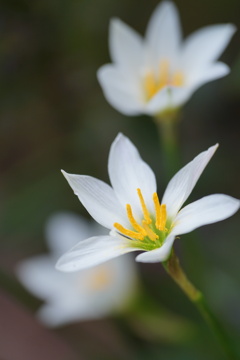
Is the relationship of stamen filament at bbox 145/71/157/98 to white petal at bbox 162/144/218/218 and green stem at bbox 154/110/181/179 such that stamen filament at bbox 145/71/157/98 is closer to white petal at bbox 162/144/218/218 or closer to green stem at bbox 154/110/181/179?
green stem at bbox 154/110/181/179

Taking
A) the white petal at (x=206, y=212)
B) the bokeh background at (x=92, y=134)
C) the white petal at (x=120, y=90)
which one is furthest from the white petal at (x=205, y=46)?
the white petal at (x=206, y=212)

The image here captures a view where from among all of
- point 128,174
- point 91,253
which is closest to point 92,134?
point 128,174

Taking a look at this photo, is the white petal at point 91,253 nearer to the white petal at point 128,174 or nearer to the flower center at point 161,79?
the white petal at point 128,174

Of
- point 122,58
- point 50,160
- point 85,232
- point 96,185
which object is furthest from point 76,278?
point 96,185

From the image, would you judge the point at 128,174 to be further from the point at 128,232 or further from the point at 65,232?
the point at 65,232

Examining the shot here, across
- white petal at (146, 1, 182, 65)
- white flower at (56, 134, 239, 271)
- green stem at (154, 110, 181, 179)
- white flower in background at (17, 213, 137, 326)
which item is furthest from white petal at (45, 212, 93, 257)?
white flower at (56, 134, 239, 271)

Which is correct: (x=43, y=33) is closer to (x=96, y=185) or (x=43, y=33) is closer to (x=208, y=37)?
(x=208, y=37)
